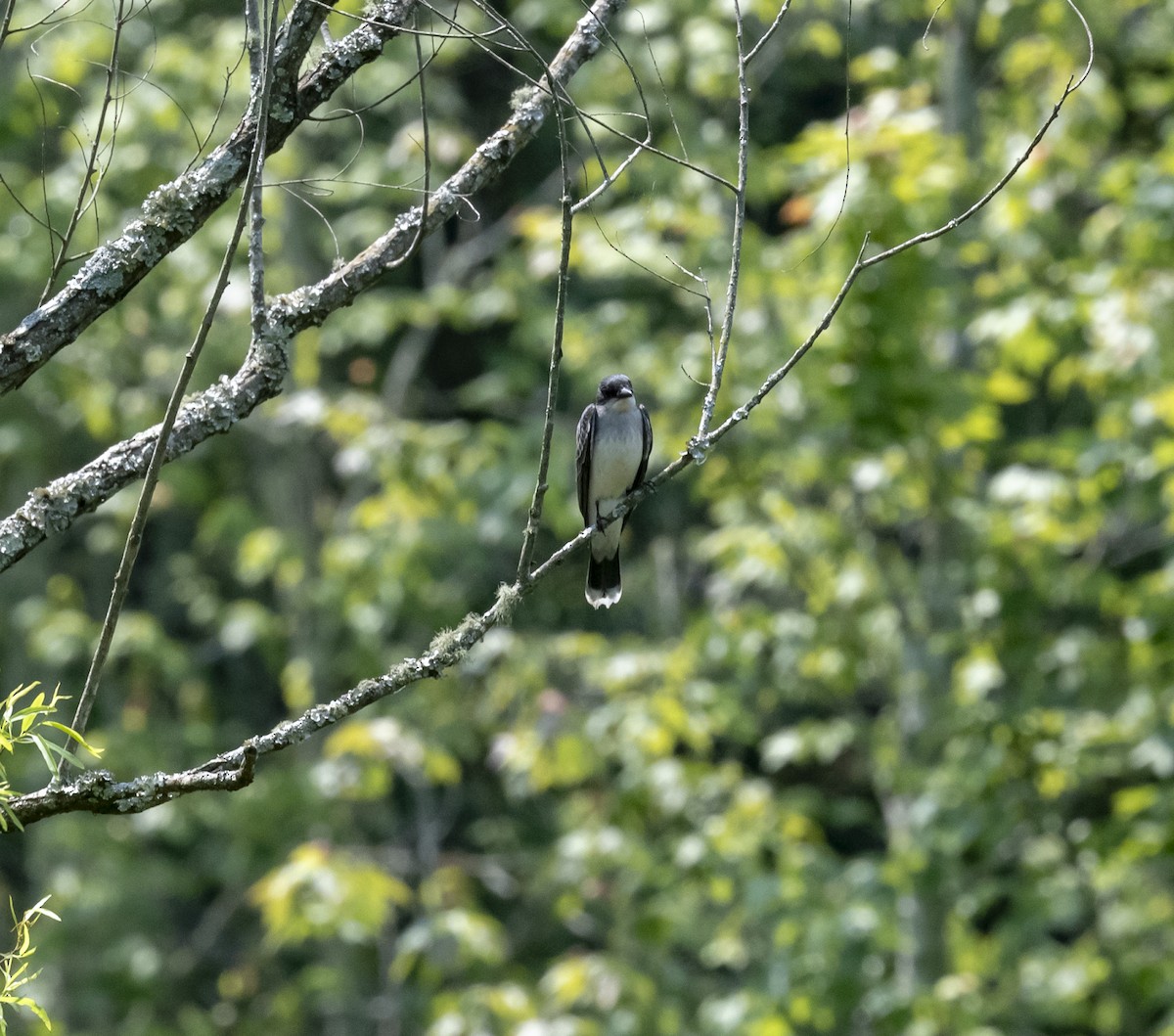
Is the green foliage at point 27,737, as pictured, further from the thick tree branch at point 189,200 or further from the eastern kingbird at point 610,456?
the eastern kingbird at point 610,456

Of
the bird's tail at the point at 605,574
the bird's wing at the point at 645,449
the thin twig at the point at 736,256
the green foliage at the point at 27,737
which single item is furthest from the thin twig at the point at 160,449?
the bird's wing at the point at 645,449

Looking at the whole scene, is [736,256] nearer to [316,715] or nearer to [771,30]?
[771,30]

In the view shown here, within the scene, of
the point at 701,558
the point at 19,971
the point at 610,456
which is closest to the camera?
the point at 19,971

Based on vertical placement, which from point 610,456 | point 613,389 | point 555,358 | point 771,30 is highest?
point 613,389

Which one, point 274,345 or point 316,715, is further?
point 274,345

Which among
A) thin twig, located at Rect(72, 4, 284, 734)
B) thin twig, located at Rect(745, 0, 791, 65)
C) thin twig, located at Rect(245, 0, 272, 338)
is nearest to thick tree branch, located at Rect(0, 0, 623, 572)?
thin twig, located at Rect(245, 0, 272, 338)

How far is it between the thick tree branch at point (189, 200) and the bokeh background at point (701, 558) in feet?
10.2

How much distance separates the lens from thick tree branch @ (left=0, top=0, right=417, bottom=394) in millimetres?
2453

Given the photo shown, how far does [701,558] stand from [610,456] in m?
4.44

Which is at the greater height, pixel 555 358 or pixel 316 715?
pixel 555 358

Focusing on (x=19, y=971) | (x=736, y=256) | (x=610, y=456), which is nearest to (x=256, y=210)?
(x=736, y=256)

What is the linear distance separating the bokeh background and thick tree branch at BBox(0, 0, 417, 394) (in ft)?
10.2

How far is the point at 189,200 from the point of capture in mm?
2582

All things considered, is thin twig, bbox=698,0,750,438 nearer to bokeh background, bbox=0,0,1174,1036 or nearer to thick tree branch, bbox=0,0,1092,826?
thick tree branch, bbox=0,0,1092,826
